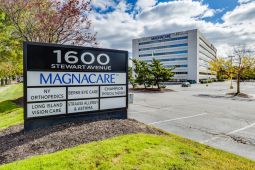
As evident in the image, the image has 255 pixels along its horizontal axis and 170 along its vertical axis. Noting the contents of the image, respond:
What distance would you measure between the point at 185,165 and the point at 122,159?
4.35ft

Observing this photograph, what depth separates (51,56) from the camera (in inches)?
273

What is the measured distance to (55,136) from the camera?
5984 mm

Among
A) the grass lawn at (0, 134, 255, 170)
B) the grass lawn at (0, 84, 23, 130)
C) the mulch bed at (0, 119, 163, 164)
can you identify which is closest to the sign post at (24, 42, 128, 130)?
the mulch bed at (0, 119, 163, 164)

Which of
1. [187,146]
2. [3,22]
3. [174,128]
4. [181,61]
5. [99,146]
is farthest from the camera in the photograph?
[181,61]

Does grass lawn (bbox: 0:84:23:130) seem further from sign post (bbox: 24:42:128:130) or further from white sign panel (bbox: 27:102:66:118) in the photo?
sign post (bbox: 24:42:128:130)

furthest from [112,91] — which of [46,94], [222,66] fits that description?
[222,66]

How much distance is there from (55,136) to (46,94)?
1.51m

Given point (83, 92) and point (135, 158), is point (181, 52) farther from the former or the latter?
point (135, 158)

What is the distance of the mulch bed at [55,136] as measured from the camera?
5.13 metres

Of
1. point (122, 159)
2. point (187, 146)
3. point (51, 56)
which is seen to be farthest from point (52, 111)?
point (187, 146)

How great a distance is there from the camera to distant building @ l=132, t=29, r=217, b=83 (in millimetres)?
A: 86438

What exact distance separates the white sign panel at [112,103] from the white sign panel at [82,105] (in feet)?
0.85

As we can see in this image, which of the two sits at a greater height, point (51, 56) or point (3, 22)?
point (3, 22)

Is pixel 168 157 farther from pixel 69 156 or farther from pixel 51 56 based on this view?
pixel 51 56
